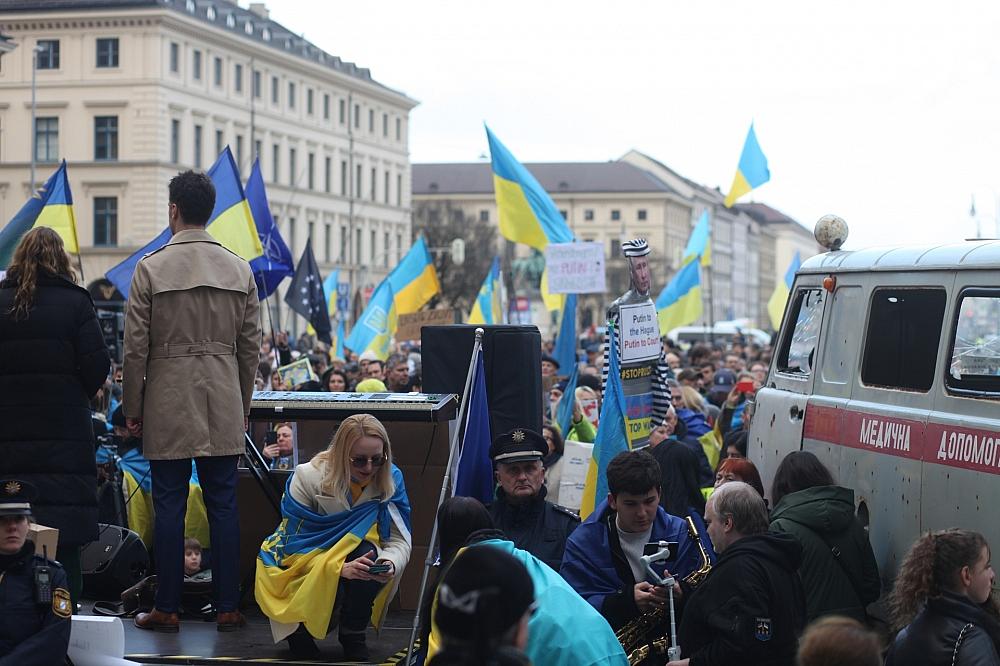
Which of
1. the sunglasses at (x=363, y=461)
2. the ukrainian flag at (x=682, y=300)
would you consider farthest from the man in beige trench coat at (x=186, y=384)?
the ukrainian flag at (x=682, y=300)

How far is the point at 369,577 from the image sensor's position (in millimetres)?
7117

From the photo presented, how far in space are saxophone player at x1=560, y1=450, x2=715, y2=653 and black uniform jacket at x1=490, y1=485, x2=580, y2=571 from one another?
526 millimetres

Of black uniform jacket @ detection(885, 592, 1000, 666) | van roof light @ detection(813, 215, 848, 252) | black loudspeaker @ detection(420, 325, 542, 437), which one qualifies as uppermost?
van roof light @ detection(813, 215, 848, 252)

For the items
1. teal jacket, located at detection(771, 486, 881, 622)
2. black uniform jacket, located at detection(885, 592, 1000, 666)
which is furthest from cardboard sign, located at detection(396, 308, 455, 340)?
black uniform jacket, located at detection(885, 592, 1000, 666)

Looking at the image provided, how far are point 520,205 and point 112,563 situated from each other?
1042 centimetres

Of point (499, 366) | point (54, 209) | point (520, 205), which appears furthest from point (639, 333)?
point (520, 205)

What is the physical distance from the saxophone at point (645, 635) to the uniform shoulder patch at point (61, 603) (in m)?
2.22

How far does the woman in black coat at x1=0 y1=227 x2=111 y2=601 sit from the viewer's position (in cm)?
710

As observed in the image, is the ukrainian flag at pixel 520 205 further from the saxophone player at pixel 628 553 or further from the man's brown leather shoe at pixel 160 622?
the saxophone player at pixel 628 553

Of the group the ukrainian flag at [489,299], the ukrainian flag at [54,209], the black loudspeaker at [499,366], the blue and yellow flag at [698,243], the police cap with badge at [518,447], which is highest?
the blue and yellow flag at [698,243]

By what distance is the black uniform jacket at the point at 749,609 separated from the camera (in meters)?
Result: 5.76

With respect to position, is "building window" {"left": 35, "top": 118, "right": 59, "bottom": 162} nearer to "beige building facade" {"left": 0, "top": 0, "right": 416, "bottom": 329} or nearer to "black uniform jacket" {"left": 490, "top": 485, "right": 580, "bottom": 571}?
"beige building facade" {"left": 0, "top": 0, "right": 416, "bottom": 329}

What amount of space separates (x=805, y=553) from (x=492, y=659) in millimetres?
4026

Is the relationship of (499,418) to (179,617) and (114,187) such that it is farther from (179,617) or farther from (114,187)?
(114,187)
